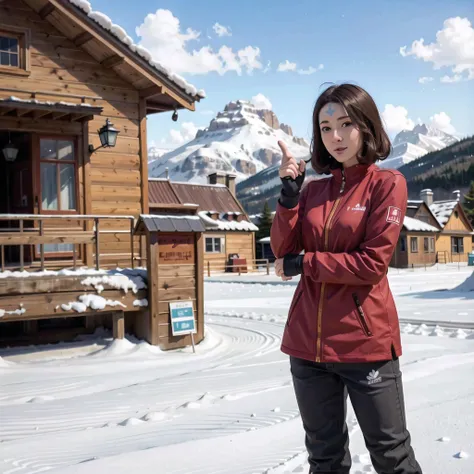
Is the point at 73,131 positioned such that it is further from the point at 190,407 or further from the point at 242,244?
the point at 242,244

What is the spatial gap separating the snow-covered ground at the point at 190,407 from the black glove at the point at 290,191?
1.75 m

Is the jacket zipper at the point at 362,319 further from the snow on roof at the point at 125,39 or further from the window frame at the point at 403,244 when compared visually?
the window frame at the point at 403,244

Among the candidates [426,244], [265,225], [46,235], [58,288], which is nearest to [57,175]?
[46,235]

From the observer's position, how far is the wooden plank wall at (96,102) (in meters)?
9.76

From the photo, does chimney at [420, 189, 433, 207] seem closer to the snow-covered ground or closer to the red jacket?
the snow-covered ground

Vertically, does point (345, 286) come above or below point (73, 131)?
below

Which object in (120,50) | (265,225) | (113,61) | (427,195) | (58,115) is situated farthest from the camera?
(265,225)

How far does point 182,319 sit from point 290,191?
629cm

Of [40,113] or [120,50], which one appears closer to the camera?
[40,113]

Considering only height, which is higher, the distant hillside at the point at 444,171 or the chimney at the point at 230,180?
the distant hillside at the point at 444,171

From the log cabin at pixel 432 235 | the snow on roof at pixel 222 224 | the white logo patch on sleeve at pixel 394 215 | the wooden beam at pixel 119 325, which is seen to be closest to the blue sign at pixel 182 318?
the wooden beam at pixel 119 325

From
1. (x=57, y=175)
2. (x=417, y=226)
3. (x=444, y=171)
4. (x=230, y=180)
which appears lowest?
(x=417, y=226)

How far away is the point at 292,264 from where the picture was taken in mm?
2357

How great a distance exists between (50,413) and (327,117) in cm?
404
